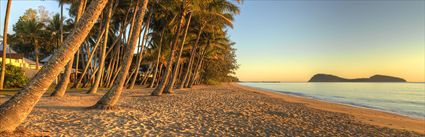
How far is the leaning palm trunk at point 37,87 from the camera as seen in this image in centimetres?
507

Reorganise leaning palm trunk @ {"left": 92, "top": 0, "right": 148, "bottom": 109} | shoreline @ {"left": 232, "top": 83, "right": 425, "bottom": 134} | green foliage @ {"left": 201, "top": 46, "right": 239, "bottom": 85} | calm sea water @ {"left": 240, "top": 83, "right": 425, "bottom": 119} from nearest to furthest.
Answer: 1. leaning palm trunk @ {"left": 92, "top": 0, "right": 148, "bottom": 109}
2. shoreline @ {"left": 232, "top": 83, "right": 425, "bottom": 134}
3. calm sea water @ {"left": 240, "top": 83, "right": 425, "bottom": 119}
4. green foliage @ {"left": 201, "top": 46, "right": 239, "bottom": 85}

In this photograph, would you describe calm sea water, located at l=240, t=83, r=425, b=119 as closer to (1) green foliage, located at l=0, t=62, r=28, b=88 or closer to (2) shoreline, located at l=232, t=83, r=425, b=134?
(2) shoreline, located at l=232, t=83, r=425, b=134

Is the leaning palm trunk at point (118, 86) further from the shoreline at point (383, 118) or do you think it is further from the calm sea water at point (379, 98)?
the calm sea water at point (379, 98)

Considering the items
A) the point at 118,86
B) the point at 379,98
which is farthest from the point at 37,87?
the point at 379,98

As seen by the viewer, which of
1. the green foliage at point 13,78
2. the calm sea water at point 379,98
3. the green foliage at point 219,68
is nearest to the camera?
the green foliage at point 13,78

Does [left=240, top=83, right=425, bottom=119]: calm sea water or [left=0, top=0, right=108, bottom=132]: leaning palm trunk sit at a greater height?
[left=0, top=0, right=108, bottom=132]: leaning palm trunk

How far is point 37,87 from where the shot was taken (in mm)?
5207

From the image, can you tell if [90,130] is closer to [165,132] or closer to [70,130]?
[70,130]

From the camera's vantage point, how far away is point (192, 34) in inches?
1067

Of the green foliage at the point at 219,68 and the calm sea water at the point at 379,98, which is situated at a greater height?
the green foliage at the point at 219,68

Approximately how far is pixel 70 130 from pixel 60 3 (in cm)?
1645

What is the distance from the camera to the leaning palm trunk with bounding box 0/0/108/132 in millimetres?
5074

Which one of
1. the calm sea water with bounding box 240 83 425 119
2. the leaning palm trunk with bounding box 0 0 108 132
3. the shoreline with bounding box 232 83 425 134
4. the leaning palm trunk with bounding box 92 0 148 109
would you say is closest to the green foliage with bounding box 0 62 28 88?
the leaning palm trunk with bounding box 92 0 148 109

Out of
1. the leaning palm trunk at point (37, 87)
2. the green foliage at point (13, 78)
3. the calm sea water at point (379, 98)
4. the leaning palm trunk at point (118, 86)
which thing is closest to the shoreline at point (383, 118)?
the calm sea water at point (379, 98)
